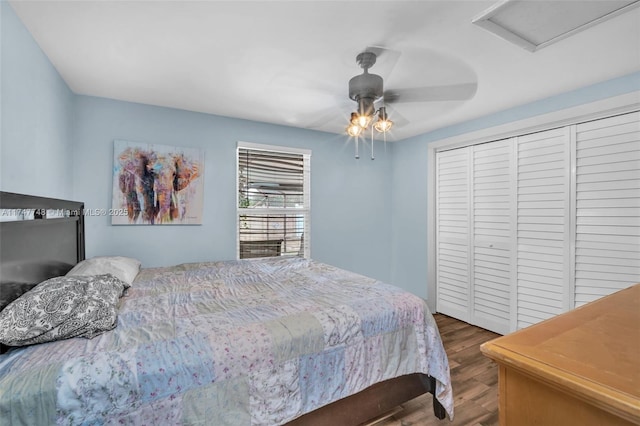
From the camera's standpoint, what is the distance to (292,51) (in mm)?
1897

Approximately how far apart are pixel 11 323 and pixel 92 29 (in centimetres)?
162

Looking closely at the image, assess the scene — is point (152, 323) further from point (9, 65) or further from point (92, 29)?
point (92, 29)

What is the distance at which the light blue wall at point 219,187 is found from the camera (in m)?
2.65

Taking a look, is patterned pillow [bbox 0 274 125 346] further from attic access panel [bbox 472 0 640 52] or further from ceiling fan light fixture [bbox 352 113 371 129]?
attic access panel [bbox 472 0 640 52]

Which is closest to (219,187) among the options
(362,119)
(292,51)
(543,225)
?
→ (292,51)

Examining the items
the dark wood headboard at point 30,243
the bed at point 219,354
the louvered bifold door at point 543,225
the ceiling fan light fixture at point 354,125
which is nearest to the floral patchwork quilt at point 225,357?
the bed at point 219,354

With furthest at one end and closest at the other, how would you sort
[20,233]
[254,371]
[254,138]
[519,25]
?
[254,138]
[519,25]
[20,233]
[254,371]

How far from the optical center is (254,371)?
1266 millimetres

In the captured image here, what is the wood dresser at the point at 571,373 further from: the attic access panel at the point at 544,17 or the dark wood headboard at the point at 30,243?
the dark wood headboard at the point at 30,243

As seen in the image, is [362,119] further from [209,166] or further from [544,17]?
[209,166]

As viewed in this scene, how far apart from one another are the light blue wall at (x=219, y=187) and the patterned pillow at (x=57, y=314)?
1.54 metres

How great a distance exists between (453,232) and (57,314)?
12.1 ft

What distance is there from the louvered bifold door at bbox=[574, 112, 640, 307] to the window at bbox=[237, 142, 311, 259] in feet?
9.02

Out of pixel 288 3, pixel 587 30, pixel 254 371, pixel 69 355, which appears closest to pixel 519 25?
pixel 587 30
